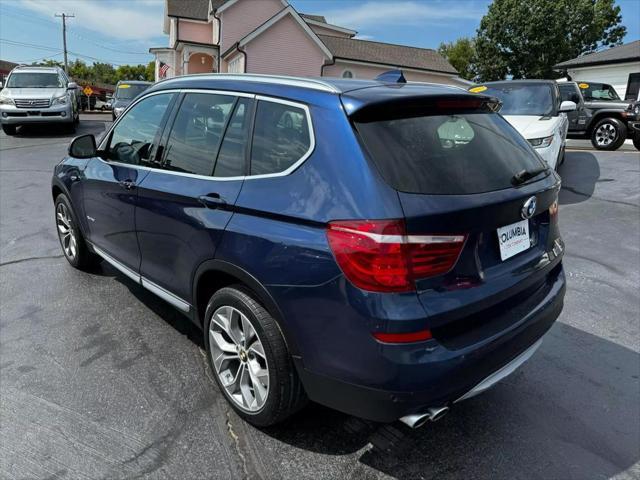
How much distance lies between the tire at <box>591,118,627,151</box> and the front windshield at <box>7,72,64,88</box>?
628 inches

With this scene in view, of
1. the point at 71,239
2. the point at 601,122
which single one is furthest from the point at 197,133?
the point at 601,122

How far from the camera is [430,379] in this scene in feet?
6.70

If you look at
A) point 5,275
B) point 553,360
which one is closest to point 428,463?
point 553,360

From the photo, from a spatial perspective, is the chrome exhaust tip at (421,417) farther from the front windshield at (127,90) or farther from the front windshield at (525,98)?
the front windshield at (127,90)

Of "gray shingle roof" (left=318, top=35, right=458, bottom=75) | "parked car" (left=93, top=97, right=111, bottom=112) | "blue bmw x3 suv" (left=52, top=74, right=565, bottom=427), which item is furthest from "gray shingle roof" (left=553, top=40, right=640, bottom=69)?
"parked car" (left=93, top=97, right=111, bottom=112)

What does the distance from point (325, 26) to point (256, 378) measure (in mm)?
40433

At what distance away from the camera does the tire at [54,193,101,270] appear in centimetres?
463

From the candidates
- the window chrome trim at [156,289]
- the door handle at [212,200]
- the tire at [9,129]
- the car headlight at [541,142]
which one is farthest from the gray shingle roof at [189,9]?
the door handle at [212,200]

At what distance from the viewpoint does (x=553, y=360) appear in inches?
135

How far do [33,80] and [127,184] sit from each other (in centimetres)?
1461

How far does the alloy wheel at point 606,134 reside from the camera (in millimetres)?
13398

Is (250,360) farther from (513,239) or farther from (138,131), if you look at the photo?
(138,131)

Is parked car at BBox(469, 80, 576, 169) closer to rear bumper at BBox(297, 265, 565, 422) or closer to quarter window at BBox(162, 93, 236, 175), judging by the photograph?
quarter window at BBox(162, 93, 236, 175)

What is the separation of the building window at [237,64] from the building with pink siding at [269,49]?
0.10 ft
